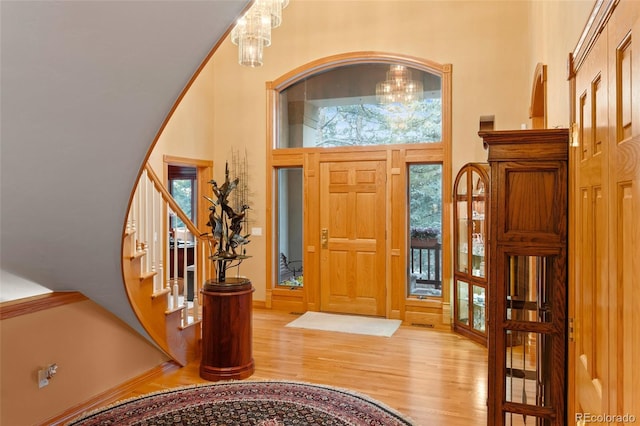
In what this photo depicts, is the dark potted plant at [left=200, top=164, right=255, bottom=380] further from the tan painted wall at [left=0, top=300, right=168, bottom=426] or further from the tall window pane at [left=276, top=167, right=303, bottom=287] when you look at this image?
the tall window pane at [left=276, top=167, right=303, bottom=287]

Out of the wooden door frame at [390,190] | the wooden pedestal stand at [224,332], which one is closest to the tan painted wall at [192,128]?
the wooden door frame at [390,190]

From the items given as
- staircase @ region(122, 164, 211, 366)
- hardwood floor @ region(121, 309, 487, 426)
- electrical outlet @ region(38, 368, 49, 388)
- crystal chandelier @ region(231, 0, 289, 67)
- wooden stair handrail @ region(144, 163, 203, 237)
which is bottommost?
hardwood floor @ region(121, 309, 487, 426)

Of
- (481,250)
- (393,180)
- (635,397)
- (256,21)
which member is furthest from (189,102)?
(635,397)

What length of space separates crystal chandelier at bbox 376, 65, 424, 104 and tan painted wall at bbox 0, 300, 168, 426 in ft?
13.9

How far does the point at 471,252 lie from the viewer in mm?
5109

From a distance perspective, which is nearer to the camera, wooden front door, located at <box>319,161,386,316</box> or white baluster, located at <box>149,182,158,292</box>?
white baluster, located at <box>149,182,158,292</box>

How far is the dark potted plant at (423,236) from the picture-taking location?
582cm

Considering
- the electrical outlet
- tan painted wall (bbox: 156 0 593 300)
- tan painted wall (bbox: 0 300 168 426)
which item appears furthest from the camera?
tan painted wall (bbox: 156 0 593 300)

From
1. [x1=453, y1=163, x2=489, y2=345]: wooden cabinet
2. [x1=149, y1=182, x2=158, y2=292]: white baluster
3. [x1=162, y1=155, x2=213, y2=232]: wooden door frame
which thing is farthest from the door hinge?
[x1=162, y1=155, x2=213, y2=232]: wooden door frame

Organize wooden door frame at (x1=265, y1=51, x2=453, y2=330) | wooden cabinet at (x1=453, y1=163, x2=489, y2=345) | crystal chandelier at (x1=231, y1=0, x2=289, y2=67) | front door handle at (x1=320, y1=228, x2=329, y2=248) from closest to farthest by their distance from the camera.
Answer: crystal chandelier at (x1=231, y1=0, x2=289, y2=67)
wooden cabinet at (x1=453, y1=163, x2=489, y2=345)
wooden door frame at (x1=265, y1=51, x2=453, y2=330)
front door handle at (x1=320, y1=228, x2=329, y2=248)

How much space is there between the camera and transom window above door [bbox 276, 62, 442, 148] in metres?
5.87

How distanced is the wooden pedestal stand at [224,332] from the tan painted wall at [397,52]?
272 cm

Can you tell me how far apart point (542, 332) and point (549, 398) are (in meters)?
0.32

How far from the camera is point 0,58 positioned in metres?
1.71
